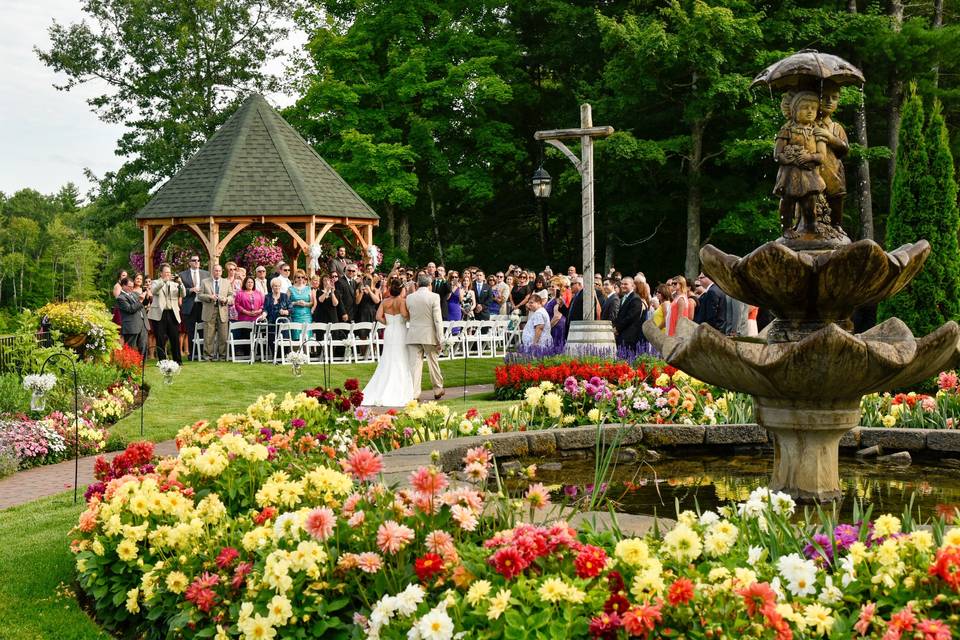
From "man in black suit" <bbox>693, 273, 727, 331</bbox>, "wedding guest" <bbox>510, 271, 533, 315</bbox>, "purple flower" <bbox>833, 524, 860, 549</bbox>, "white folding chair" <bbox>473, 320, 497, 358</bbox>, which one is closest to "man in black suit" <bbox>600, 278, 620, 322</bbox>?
"man in black suit" <bbox>693, 273, 727, 331</bbox>

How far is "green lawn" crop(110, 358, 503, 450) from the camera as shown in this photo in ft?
37.3

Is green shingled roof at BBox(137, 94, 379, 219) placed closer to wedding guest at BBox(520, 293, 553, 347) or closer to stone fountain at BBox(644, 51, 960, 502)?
wedding guest at BBox(520, 293, 553, 347)

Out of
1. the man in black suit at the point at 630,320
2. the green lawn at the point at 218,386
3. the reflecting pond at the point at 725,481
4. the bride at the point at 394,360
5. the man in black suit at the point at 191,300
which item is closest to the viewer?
the reflecting pond at the point at 725,481

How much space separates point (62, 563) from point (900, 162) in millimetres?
11451

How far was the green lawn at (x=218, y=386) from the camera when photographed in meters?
11.4

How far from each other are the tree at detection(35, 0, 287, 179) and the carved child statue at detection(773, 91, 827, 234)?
34.5m

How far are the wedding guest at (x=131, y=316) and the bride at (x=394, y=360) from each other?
536 centimetres

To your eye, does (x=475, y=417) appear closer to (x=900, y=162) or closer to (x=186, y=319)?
(x=900, y=162)

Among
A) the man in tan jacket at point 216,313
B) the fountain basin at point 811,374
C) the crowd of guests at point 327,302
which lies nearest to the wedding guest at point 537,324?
the crowd of guests at point 327,302

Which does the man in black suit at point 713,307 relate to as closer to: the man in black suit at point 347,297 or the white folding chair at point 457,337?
the white folding chair at point 457,337

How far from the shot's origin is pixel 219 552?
4.16 meters

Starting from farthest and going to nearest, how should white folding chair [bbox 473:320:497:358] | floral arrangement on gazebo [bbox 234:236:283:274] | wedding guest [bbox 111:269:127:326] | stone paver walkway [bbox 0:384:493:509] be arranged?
floral arrangement on gazebo [bbox 234:236:283:274] < white folding chair [bbox 473:320:497:358] < wedding guest [bbox 111:269:127:326] < stone paver walkway [bbox 0:384:493:509]

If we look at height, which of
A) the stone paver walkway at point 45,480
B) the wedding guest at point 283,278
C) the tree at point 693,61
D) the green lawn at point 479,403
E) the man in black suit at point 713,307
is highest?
the tree at point 693,61

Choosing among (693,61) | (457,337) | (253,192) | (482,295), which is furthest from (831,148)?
(693,61)
